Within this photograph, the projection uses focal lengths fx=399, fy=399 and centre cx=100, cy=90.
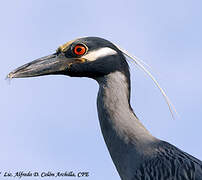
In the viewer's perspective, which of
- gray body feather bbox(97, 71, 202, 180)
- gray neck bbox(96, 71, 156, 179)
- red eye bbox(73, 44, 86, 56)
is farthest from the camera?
red eye bbox(73, 44, 86, 56)

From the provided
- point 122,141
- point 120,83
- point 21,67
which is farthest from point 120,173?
point 21,67

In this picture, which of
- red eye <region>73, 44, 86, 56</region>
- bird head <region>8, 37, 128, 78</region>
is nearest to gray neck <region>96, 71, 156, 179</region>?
bird head <region>8, 37, 128, 78</region>

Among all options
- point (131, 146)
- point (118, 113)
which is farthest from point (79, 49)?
point (131, 146)

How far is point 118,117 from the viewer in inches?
272

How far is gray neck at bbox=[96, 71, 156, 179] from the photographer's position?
659 cm

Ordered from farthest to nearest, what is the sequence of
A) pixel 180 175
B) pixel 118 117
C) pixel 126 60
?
pixel 126 60 < pixel 118 117 < pixel 180 175

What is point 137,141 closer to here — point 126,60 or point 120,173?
point 120,173

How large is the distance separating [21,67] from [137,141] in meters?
2.58

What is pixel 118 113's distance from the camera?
6.96m

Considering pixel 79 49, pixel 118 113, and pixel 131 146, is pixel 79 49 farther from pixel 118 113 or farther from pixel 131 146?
pixel 131 146

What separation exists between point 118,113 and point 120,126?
251 mm

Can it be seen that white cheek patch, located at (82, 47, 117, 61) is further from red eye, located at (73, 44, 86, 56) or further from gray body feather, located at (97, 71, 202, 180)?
gray body feather, located at (97, 71, 202, 180)

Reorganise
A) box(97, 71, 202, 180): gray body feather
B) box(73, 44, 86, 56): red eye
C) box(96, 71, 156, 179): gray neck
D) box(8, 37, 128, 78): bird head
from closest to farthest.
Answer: box(97, 71, 202, 180): gray body feather → box(96, 71, 156, 179): gray neck → box(8, 37, 128, 78): bird head → box(73, 44, 86, 56): red eye

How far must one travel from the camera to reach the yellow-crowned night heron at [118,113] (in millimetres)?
6453
